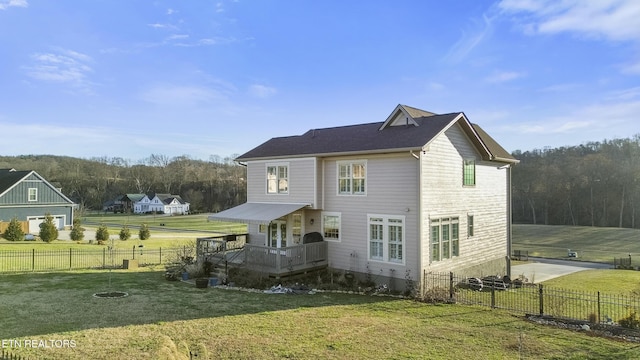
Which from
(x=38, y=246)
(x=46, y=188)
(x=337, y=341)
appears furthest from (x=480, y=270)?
(x=46, y=188)

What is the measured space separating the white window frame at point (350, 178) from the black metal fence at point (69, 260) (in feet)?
39.5

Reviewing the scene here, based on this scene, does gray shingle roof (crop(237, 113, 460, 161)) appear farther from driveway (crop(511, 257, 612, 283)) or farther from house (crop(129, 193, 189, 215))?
house (crop(129, 193, 189, 215))

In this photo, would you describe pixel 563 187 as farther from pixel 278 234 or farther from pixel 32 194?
pixel 32 194

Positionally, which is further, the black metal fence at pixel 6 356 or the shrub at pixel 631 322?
the shrub at pixel 631 322

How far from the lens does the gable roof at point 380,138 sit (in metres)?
17.5

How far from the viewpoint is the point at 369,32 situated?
21.0m

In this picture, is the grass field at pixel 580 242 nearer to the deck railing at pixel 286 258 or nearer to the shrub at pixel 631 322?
the shrub at pixel 631 322

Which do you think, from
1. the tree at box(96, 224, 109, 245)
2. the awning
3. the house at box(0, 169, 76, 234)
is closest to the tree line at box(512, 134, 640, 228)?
the awning

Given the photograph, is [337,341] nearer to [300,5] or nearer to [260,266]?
[260,266]

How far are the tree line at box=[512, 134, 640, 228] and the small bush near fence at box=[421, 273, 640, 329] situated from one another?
213ft

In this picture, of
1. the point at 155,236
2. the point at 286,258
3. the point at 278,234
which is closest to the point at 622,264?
the point at 278,234

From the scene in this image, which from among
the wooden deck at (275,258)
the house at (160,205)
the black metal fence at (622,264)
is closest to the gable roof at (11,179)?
the wooden deck at (275,258)

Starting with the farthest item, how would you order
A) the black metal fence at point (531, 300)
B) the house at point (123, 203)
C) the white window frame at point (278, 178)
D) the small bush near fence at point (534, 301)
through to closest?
the house at point (123, 203) < the white window frame at point (278, 178) < the black metal fence at point (531, 300) < the small bush near fence at point (534, 301)

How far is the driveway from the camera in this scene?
25.6 meters
